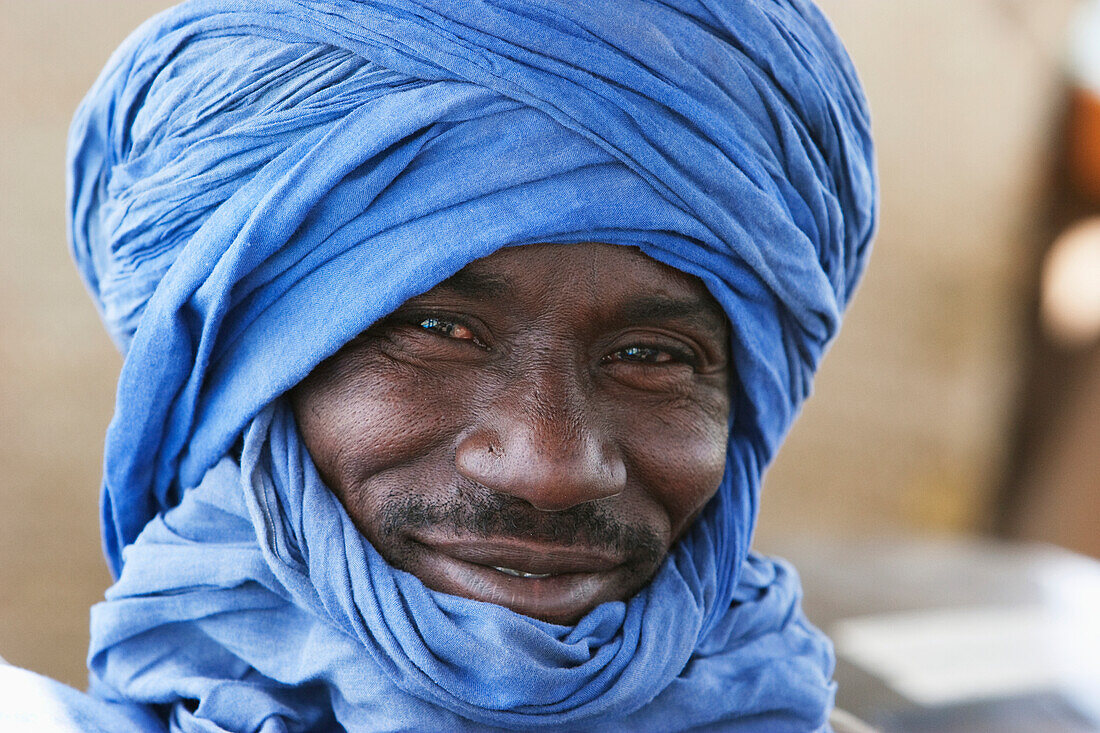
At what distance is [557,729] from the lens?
3.82 feet

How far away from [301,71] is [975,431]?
4.26m

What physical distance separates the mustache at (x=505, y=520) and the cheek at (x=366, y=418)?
0.05m

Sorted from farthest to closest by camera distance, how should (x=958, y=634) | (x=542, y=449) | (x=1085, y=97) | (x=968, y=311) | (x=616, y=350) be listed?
(x=968, y=311)
(x=1085, y=97)
(x=958, y=634)
(x=616, y=350)
(x=542, y=449)

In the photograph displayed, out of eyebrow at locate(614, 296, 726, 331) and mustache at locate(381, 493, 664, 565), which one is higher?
eyebrow at locate(614, 296, 726, 331)

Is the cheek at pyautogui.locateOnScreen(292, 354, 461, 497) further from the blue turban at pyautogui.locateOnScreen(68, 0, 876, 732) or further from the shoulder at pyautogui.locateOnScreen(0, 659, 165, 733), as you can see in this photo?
the shoulder at pyautogui.locateOnScreen(0, 659, 165, 733)

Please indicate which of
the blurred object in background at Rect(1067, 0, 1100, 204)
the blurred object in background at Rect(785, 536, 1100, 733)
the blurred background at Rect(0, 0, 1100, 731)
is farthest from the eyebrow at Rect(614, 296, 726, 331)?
the blurred object in background at Rect(1067, 0, 1100, 204)

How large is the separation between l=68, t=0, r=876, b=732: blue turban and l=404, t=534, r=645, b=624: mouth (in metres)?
0.03

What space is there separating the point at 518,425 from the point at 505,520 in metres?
0.10

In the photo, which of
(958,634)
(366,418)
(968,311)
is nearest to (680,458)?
(366,418)

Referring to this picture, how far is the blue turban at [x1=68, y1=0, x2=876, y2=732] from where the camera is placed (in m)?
1.08

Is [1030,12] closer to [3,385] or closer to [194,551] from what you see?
[3,385]

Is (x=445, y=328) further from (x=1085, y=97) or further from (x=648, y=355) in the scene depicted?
(x=1085, y=97)

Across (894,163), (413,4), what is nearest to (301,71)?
(413,4)

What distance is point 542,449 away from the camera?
1090 millimetres
